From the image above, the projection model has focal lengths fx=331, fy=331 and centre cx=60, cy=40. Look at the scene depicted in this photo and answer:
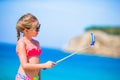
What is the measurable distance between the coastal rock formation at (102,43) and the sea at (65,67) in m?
0.10

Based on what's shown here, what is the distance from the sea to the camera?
3.95 meters

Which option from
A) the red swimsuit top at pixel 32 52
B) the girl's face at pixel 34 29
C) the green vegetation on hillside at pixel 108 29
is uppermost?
the green vegetation on hillside at pixel 108 29

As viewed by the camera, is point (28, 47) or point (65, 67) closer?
point (28, 47)

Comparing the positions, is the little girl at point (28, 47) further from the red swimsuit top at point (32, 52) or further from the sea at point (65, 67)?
the sea at point (65, 67)

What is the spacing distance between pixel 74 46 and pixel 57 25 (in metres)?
0.56

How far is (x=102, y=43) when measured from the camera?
427cm

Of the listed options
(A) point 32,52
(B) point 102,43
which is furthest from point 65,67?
(A) point 32,52

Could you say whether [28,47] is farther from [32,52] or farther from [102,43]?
[102,43]

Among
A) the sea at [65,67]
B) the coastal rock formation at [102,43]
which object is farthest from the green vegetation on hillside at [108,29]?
the sea at [65,67]

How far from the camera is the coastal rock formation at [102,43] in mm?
4136

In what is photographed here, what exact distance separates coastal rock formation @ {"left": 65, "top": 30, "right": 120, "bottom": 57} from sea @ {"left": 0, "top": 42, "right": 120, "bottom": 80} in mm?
95

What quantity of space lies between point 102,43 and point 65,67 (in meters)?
0.61

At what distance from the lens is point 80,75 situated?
4.06 m

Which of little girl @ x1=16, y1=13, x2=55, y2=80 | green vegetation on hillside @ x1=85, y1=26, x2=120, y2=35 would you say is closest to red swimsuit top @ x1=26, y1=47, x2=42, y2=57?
little girl @ x1=16, y1=13, x2=55, y2=80
